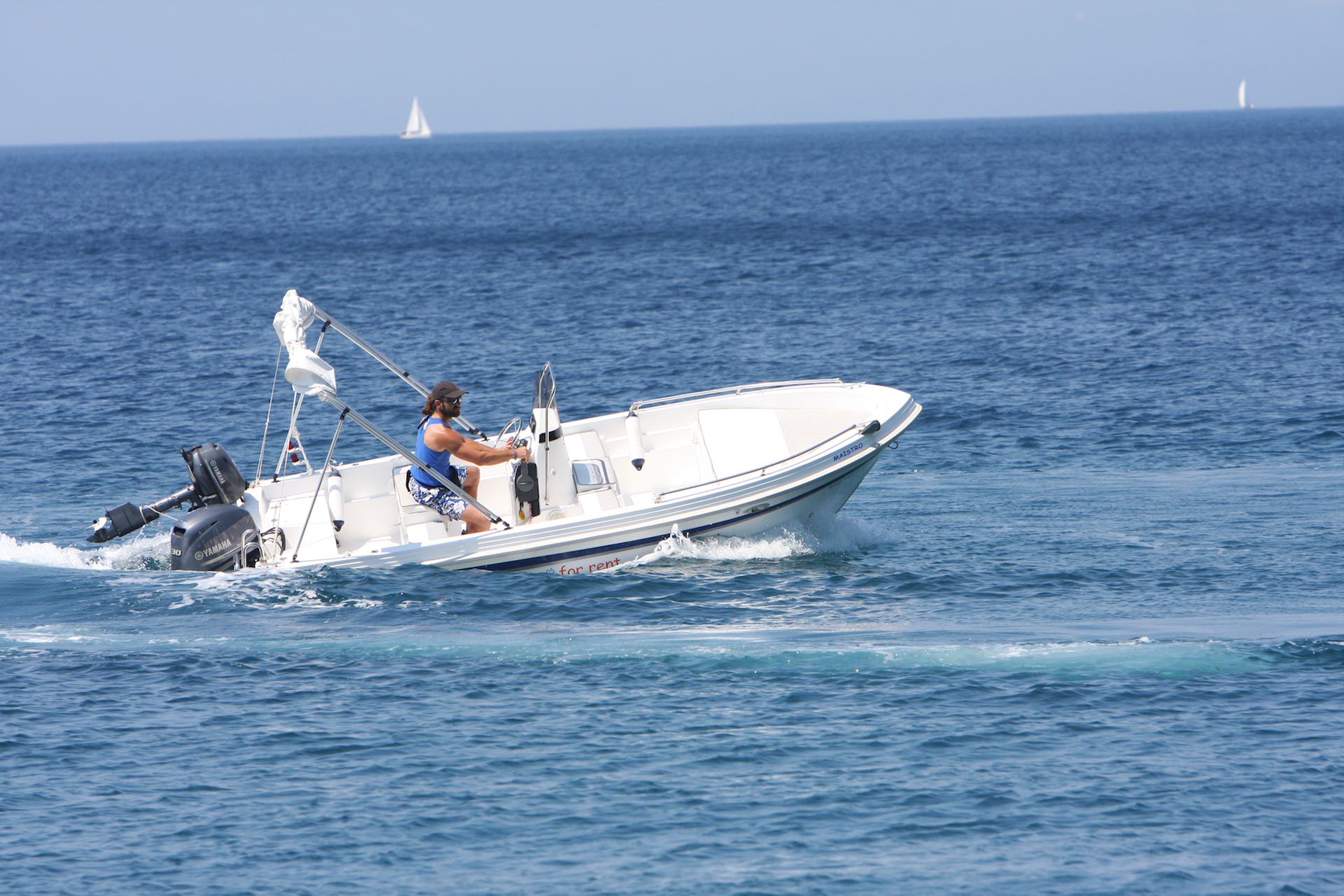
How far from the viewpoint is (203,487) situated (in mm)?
15219

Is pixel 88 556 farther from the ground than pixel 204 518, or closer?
closer

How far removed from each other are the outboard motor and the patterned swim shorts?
5.73 feet

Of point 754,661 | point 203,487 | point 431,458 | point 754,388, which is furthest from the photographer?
point 754,388

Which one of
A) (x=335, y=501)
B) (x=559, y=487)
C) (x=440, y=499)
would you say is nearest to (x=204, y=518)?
(x=335, y=501)

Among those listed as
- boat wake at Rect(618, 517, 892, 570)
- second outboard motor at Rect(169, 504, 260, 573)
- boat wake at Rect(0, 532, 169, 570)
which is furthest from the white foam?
boat wake at Rect(0, 532, 169, 570)

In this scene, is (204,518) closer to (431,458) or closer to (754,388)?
(431,458)

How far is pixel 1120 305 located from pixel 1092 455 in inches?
643

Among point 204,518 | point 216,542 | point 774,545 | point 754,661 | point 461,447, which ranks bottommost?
point 754,661

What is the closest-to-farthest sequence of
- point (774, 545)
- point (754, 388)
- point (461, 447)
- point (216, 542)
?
point (461, 447) → point (216, 542) → point (774, 545) → point (754, 388)

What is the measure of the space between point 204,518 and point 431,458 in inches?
96.9

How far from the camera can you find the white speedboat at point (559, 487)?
14781 millimetres

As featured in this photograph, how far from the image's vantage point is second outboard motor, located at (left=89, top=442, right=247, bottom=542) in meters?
15.0

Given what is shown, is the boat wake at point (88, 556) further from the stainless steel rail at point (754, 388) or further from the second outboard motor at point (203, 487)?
the stainless steel rail at point (754, 388)

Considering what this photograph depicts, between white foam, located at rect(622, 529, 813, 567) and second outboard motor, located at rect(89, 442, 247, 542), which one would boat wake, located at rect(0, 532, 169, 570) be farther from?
white foam, located at rect(622, 529, 813, 567)
